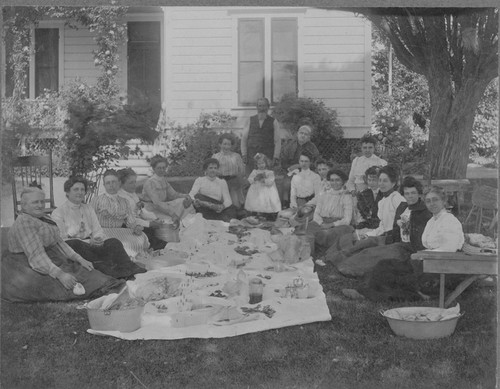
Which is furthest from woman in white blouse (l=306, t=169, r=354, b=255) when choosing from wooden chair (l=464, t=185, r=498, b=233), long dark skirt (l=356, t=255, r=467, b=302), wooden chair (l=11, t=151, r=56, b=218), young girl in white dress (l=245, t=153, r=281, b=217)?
wooden chair (l=11, t=151, r=56, b=218)

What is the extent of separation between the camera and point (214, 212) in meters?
7.48

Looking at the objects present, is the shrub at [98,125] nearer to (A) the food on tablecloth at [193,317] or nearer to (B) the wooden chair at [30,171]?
(B) the wooden chair at [30,171]

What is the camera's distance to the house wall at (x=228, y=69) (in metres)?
7.12

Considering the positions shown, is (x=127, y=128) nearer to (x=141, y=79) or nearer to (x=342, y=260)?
Answer: (x=141, y=79)

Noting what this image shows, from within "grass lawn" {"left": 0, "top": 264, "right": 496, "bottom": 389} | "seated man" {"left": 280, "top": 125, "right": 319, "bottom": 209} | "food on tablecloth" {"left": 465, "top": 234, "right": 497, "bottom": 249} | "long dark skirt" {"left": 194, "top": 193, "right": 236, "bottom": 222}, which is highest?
"seated man" {"left": 280, "top": 125, "right": 319, "bottom": 209}

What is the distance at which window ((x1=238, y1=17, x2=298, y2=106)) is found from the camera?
23.6ft

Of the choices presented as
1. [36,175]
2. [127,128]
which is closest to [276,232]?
[127,128]

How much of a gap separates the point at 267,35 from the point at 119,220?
82.7 inches

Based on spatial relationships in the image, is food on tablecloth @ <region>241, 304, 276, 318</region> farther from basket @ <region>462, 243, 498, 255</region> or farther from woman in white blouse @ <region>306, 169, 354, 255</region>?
basket @ <region>462, 243, 498, 255</region>

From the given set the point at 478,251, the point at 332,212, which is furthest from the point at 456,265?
the point at 332,212

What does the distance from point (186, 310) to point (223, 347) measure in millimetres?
468

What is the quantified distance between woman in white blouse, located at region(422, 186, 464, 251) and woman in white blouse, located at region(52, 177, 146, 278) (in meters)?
2.51

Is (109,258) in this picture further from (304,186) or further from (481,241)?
(481,241)

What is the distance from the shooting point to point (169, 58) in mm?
7250
